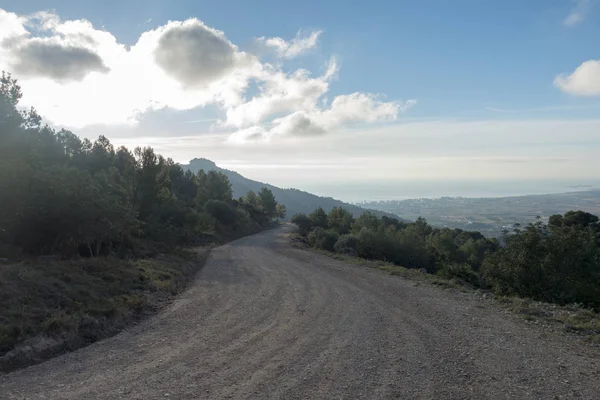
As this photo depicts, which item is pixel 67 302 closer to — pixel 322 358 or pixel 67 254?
pixel 322 358

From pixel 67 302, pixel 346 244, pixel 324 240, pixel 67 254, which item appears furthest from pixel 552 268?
pixel 324 240

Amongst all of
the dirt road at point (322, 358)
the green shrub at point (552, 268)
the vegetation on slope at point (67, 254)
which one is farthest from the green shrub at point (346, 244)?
the dirt road at point (322, 358)

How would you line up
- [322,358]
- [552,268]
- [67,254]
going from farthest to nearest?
[67,254] < [552,268] < [322,358]

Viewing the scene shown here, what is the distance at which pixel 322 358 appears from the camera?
25.2 ft

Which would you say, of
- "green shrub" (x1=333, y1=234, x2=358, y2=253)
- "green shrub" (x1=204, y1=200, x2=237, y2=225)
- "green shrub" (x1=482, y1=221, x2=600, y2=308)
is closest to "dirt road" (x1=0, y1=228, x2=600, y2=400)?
"green shrub" (x1=482, y1=221, x2=600, y2=308)

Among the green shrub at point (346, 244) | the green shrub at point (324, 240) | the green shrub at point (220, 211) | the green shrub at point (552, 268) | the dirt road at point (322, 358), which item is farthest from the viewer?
the green shrub at point (220, 211)

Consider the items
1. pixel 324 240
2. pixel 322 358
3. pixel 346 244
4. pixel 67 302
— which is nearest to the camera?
pixel 322 358

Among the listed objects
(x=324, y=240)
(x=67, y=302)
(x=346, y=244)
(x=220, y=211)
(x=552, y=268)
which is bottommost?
(x=324, y=240)

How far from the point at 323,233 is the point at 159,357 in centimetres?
3672

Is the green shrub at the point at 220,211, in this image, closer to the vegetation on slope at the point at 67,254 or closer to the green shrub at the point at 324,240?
the green shrub at the point at 324,240

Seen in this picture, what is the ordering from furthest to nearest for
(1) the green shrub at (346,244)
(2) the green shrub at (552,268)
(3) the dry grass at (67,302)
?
(1) the green shrub at (346,244)
(2) the green shrub at (552,268)
(3) the dry grass at (67,302)

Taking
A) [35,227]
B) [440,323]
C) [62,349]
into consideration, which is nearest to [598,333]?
[440,323]

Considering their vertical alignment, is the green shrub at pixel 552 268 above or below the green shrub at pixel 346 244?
above

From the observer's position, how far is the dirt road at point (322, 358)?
6203 mm
